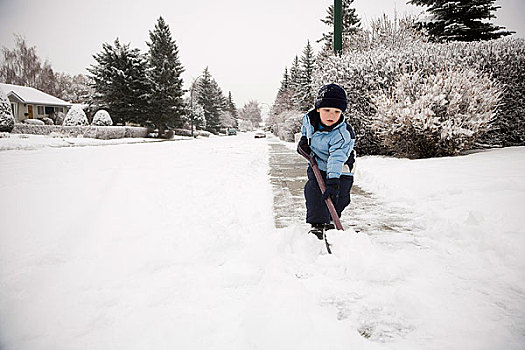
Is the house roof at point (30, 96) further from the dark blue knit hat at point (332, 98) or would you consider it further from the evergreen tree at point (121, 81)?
the dark blue knit hat at point (332, 98)

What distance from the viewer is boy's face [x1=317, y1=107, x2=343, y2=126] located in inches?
95.0

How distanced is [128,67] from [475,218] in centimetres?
2794

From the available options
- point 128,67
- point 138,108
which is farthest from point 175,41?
point 138,108

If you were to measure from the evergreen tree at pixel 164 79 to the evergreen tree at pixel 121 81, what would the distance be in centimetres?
94

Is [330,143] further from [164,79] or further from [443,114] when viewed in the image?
[164,79]

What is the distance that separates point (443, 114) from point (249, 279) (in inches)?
228

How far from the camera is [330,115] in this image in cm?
242

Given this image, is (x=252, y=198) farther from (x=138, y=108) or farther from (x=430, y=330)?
(x=138, y=108)

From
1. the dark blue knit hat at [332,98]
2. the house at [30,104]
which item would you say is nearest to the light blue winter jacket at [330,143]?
the dark blue knit hat at [332,98]

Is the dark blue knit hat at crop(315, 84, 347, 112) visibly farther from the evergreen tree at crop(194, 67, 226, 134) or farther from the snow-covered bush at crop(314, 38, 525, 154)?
the evergreen tree at crop(194, 67, 226, 134)

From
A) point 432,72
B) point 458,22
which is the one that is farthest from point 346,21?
point 432,72

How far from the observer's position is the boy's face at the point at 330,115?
2.41 m

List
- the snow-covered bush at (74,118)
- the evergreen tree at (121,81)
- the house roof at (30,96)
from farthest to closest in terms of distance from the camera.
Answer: the house roof at (30,96) < the evergreen tree at (121,81) < the snow-covered bush at (74,118)

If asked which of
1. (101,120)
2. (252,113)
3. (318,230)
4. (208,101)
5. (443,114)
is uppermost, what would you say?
(252,113)
